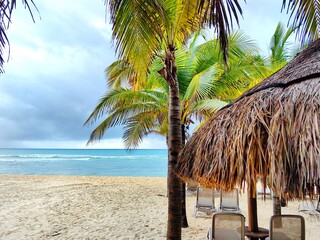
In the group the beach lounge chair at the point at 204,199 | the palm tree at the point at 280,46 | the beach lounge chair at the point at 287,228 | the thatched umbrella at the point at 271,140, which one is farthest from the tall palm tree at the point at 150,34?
the palm tree at the point at 280,46

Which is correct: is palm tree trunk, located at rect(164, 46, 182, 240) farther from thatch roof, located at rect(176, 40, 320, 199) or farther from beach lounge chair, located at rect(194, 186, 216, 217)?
beach lounge chair, located at rect(194, 186, 216, 217)

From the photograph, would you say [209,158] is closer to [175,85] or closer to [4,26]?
[175,85]

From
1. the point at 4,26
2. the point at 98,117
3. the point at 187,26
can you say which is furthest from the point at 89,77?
the point at 4,26

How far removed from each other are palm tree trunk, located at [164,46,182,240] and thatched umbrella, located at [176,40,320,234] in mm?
1513

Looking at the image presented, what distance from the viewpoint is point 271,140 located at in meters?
2.33

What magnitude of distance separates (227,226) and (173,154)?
4.99ft

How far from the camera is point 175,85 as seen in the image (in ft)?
16.6

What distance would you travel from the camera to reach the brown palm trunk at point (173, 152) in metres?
4.63

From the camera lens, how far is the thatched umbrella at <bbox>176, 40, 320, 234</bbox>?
7.04 ft

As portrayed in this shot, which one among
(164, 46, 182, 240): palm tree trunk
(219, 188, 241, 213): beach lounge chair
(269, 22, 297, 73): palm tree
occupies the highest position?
(269, 22, 297, 73): palm tree

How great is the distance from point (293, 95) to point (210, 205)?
5.77 m

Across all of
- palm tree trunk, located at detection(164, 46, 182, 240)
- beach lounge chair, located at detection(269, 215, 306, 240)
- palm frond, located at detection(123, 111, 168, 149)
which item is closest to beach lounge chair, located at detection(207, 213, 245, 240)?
beach lounge chair, located at detection(269, 215, 306, 240)

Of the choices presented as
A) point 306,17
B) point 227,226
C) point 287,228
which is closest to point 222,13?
point 306,17

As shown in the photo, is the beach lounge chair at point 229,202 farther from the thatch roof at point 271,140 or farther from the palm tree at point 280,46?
the palm tree at point 280,46
